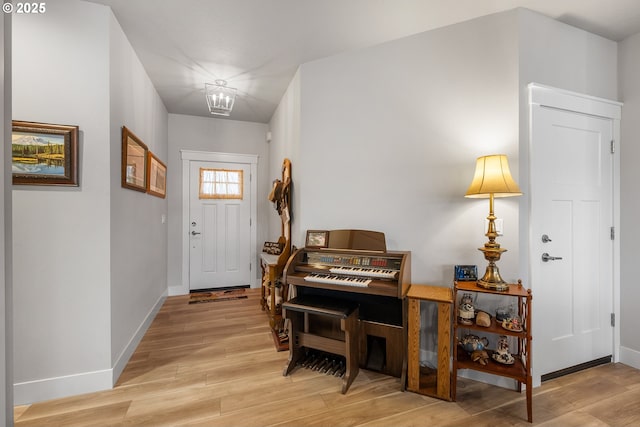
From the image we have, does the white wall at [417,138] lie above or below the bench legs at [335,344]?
above

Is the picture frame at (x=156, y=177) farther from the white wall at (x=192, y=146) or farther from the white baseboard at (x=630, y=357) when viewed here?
the white baseboard at (x=630, y=357)

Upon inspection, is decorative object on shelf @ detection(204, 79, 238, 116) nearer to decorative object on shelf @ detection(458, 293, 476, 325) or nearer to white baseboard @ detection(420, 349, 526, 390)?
decorative object on shelf @ detection(458, 293, 476, 325)

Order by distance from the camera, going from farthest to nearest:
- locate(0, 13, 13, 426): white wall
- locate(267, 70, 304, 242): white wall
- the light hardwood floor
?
locate(267, 70, 304, 242): white wall < the light hardwood floor < locate(0, 13, 13, 426): white wall

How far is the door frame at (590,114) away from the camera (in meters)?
1.98

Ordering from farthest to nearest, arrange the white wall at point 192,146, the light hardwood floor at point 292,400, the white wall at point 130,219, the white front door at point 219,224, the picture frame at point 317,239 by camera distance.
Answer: the white front door at point 219,224, the white wall at point 192,146, the picture frame at point 317,239, the white wall at point 130,219, the light hardwood floor at point 292,400

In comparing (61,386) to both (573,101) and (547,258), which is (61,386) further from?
(573,101)

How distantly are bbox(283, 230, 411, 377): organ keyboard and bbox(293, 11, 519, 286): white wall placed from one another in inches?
12.4

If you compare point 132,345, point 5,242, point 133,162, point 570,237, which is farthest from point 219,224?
point 570,237

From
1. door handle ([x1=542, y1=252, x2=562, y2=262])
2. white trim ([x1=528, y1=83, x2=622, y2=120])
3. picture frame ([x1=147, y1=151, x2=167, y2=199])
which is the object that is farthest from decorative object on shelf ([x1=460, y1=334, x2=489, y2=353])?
picture frame ([x1=147, y1=151, x2=167, y2=199])

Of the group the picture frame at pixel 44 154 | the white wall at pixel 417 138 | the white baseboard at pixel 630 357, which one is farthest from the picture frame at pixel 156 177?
the white baseboard at pixel 630 357

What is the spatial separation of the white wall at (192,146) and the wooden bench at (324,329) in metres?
2.34

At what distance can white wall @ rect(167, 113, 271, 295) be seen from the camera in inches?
160

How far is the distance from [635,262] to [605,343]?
27.5 inches

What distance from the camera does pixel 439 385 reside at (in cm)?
185
